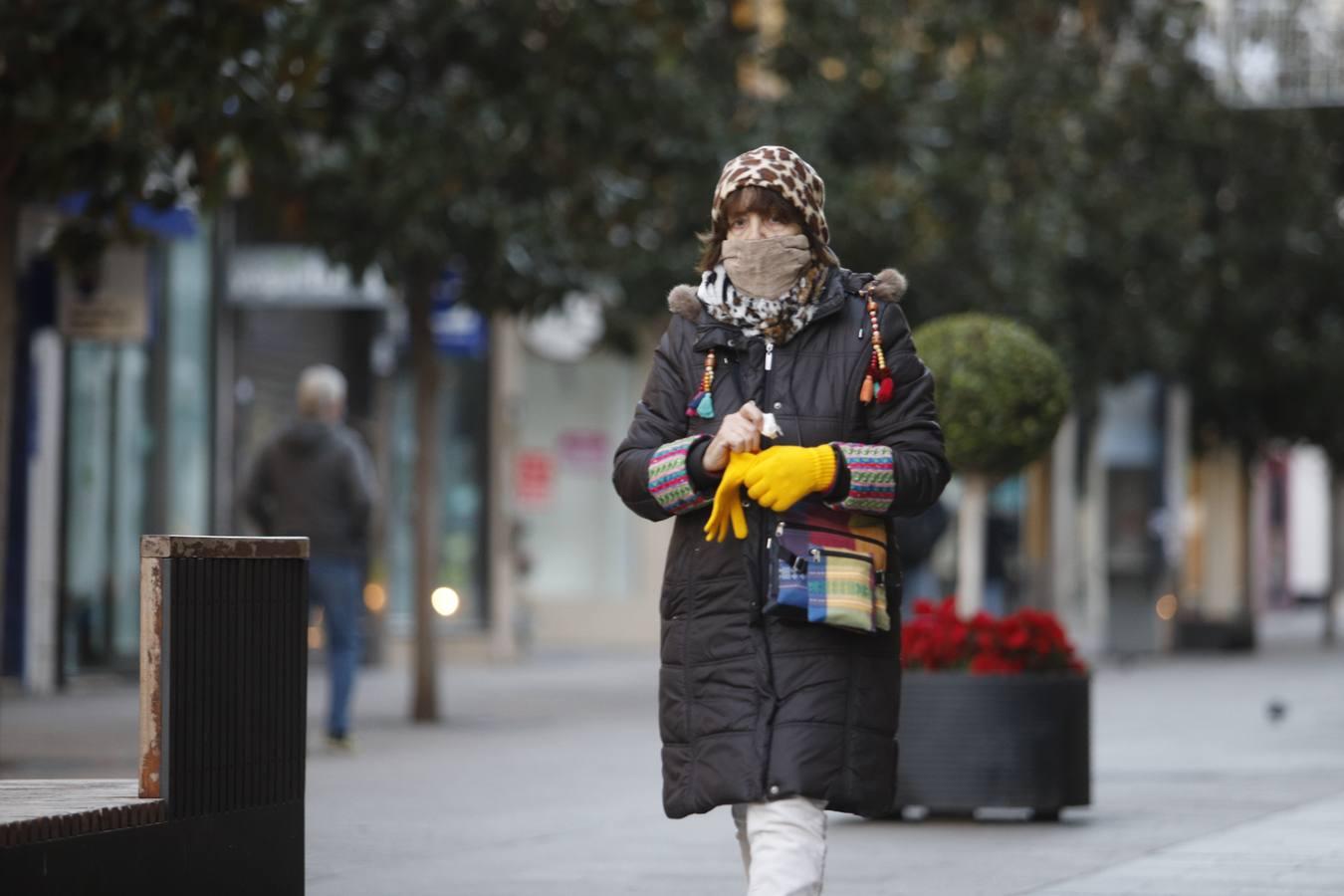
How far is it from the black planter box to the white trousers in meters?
4.93

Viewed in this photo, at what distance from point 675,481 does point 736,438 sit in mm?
200

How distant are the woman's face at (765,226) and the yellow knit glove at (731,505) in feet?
1.58

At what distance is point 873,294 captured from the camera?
5.52 metres

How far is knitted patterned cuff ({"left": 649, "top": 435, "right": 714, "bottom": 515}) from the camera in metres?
5.29

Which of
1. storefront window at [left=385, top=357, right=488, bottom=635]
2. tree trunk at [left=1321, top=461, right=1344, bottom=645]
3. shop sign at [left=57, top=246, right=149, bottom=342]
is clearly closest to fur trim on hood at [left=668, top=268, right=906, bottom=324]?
shop sign at [left=57, top=246, right=149, bottom=342]

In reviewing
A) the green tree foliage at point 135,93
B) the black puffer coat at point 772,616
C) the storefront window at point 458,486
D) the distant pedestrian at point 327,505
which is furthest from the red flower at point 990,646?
the storefront window at point 458,486

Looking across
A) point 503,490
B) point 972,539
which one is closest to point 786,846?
point 972,539

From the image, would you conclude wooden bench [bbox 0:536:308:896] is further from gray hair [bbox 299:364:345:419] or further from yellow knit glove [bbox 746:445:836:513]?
gray hair [bbox 299:364:345:419]

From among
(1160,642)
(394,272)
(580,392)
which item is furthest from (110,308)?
(1160,642)

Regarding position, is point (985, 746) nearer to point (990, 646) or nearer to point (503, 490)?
point (990, 646)

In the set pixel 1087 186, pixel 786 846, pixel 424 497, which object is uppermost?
pixel 1087 186

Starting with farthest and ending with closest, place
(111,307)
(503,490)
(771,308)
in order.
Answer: (503,490), (111,307), (771,308)

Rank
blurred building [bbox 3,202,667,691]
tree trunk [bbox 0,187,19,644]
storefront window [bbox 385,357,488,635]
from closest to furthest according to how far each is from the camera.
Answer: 1. tree trunk [bbox 0,187,19,644]
2. blurred building [bbox 3,202,667,691]
3. storefront window [bbox 385,357,488,635]

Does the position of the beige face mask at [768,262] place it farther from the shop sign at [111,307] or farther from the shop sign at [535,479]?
→ the shop sign at [535,479]
